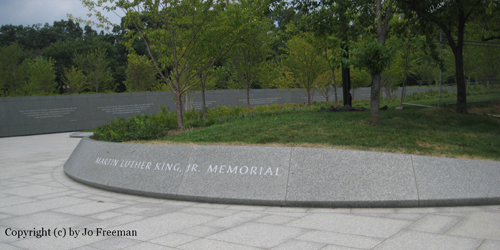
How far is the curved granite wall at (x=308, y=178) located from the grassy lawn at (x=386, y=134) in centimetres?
76

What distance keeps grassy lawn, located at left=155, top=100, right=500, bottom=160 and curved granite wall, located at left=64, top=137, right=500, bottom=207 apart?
76 centimetres

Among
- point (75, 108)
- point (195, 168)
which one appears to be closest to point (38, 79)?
point (75, 108)

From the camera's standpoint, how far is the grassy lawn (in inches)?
311

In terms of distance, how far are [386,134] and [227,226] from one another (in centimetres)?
481

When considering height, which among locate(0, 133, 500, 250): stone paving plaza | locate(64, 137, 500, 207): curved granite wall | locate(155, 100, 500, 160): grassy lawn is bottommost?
locate(0, 133, 500, 250): stone paving plaza

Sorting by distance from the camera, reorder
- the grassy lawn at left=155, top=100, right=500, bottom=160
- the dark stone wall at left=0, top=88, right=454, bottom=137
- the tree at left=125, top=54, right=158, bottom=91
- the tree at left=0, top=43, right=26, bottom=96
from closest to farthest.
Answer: the grassy lawn at left=155, top=100, right=500, bottom=160, the dark stone wall at left=0, top=88, right=454, bottom=137, the tree at left=0, top=43, right=26, bottom=96, the tree at left=125, top=54, right=158, bottom=91

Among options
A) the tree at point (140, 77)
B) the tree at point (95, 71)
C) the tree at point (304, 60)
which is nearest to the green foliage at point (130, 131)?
the tree at point (304, 60)

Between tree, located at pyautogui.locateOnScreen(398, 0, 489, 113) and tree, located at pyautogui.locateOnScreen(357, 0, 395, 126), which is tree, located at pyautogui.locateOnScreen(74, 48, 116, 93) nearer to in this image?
tree, located at pyautogui.locateOnScreen(398, 0, 489, 113)

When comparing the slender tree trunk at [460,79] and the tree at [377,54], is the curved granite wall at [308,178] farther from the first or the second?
the slender tree trunk at [460,79]

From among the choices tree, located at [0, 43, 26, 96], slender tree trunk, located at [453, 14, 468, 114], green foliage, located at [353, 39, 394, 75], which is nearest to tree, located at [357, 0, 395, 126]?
green foliage, located at [353, 39, 394, 75]

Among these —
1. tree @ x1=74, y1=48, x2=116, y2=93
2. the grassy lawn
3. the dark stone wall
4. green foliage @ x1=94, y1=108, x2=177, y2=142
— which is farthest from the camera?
tree @ x1=74, y1=48, x2=116, y2=93

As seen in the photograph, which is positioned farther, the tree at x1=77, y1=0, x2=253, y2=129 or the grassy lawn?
the tree at x1=77, y1=0, x2=253, y2=129

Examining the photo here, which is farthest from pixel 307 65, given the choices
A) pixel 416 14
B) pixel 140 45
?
pixel 140 45

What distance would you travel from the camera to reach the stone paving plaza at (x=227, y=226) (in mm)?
4723
